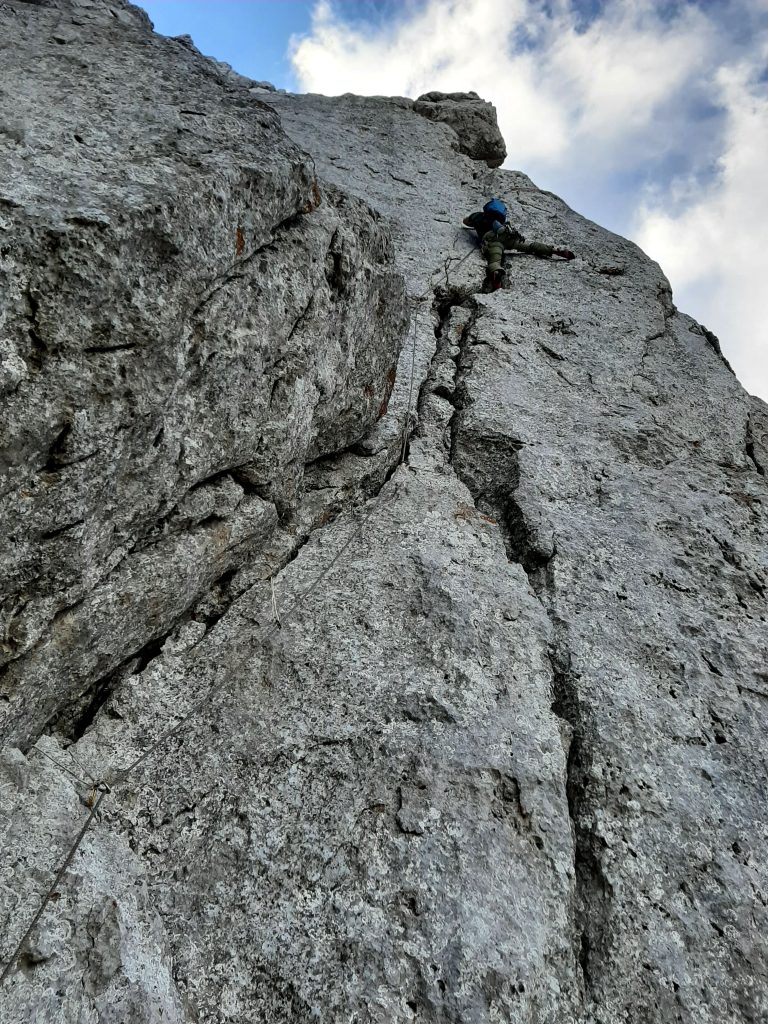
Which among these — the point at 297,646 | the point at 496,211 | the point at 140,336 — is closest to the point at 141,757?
the point at 297,646

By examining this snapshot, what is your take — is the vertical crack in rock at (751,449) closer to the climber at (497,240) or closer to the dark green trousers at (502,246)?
the climber at (497,240)

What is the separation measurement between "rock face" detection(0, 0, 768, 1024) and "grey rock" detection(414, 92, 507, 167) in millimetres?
9046

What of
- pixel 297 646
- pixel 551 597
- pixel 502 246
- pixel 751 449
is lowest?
pixel 297 646

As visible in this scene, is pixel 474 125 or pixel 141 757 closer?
pixel 141 757

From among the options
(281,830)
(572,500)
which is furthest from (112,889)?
(572,500)

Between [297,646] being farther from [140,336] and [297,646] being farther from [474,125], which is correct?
[474,125]

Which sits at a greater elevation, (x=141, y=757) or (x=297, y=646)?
(x=297, y=646)

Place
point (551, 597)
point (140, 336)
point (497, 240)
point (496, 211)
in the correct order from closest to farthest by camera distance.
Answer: point (140, 336), point (551, 597), point (497, 240), point (496, 211)

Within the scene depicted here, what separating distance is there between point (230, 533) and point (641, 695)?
2792mm

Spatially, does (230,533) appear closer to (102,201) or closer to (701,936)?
(102,201)

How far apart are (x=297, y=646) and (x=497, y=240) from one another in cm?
707

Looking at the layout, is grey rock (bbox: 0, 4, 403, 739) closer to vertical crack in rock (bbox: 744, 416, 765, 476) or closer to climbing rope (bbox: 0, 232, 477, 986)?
climbing rope (bbox: 0, 232, 477, 986)

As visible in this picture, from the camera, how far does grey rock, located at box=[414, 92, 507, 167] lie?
12672mm

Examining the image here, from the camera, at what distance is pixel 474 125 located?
12773 millimetres
